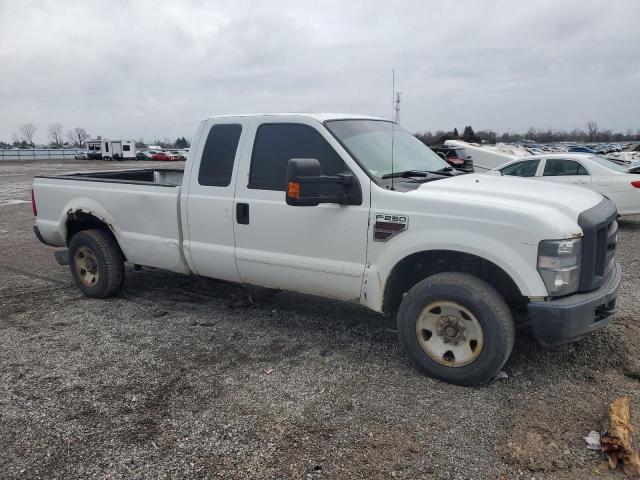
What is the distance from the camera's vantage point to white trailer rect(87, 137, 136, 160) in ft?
183

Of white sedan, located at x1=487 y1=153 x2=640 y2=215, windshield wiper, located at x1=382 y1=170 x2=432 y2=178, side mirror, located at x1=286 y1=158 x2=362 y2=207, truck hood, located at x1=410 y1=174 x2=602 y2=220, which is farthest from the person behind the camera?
white sedan, located at x1=487 y1=153 x2=640 y2=215

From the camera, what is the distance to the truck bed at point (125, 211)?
5.19 m

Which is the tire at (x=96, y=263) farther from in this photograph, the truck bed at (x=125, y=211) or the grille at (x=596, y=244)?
the grille at (x=596, y=244)

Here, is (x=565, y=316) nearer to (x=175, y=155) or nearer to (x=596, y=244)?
(x=596, y=244)

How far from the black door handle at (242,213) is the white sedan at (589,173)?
21.4 ft

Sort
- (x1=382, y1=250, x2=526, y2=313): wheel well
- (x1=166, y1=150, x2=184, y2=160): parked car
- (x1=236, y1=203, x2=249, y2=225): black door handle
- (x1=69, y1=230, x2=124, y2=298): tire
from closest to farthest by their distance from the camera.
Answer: (x1=382, y1=250, x2=526, y2=313): wheel well, (x1=236, y1=203, x2=249, y2=225): black door handle, (x1=69, y1=230, x2=124, y2=298): tire, (x1=166, y1=150, x2=184, y2=160): parked car

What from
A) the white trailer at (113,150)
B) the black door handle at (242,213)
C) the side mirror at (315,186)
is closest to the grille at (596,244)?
the side mirror at (315,186)

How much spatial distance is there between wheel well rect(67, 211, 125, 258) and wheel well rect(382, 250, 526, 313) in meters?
3.20

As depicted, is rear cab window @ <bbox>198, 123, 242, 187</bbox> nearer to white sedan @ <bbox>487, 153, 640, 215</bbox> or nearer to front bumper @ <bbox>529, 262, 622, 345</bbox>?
front bumper @ <bbox>529, 262, 622, 345</bbox>

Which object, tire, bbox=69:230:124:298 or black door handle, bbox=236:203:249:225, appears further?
tire, bbox=69:230:124:298

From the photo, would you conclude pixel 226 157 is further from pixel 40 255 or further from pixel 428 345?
pixel 40 255

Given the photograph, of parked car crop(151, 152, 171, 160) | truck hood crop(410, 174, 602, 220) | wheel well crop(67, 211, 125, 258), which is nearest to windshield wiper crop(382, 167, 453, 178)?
truck hood crop(410, 174, 602, 220)

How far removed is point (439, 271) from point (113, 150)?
57219mm

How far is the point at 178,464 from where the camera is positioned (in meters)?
2.97
